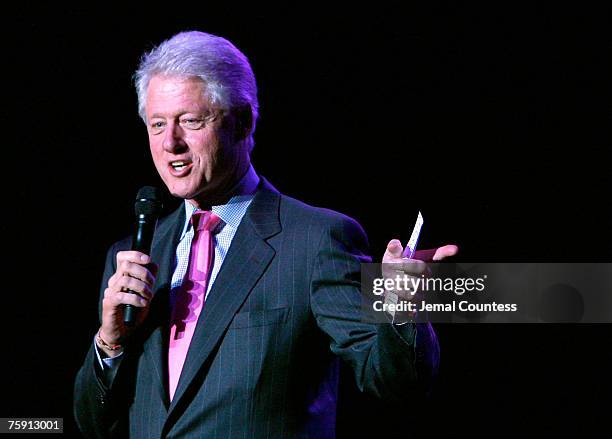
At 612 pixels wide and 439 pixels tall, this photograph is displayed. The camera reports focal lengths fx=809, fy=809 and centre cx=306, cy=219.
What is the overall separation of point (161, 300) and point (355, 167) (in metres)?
1.15

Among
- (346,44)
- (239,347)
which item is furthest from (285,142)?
(239,347)

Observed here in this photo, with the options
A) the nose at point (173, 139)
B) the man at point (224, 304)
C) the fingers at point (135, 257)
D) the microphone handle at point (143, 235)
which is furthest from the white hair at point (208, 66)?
the fingers at point (135, 257)

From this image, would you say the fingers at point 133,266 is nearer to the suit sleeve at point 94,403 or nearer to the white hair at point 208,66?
the suit sleeve at point 94,403

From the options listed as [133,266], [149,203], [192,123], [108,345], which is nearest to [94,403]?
[108,345]

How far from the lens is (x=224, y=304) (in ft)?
6.38

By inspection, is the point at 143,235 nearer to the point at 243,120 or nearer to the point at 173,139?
the point at 173,139

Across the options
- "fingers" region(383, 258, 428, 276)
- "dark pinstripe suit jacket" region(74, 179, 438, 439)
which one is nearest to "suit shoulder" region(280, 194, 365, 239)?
"dark pinstripe suit jacket" region(74, 179, 438, 439)

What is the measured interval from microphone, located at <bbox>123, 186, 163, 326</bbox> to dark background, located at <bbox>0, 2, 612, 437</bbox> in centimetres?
98

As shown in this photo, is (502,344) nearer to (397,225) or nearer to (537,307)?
(537,307)

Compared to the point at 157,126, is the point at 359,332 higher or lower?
lower

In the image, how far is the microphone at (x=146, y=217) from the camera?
6.56ft

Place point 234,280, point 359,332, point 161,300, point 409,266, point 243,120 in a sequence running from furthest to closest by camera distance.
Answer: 1. point 243,120
2. point 161,300
3. point 234,280
4. point 359,332
5. point 409,266

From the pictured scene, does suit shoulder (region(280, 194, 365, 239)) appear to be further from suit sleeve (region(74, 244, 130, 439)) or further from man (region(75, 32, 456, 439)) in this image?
suit sleeve (region(74, 244, 130, 439))

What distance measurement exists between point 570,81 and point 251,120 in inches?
46.3
